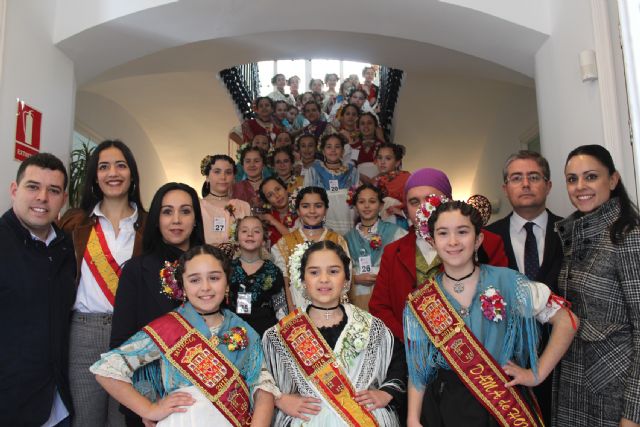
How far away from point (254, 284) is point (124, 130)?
17.1 ft

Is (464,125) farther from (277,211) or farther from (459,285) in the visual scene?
(459,285)

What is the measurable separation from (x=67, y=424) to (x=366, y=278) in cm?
173

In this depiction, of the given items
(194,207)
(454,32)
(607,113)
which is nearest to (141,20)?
(194,207)

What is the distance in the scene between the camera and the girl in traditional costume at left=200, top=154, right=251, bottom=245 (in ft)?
11.9

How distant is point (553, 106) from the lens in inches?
129

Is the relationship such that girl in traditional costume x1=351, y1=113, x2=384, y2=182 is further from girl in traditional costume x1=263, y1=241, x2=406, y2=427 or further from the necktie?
girl in traditional costume x1=263, y1=241, x2=406, y2=427

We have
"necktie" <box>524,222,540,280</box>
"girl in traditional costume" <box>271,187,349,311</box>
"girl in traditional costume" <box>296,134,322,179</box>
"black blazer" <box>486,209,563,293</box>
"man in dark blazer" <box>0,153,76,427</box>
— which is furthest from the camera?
"girl in traditional costume" <box>296,134,322,179</box>

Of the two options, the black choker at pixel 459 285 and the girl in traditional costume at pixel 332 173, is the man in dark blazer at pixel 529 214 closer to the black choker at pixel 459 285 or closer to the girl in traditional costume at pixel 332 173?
the black choker at pixel 459 285

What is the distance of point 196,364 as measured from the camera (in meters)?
2.02

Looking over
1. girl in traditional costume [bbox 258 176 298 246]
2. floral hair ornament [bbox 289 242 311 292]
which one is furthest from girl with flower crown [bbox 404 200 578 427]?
girl in traditional costume [bbox 258 176 298 246]

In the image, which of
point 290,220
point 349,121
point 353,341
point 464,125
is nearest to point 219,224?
point 290,220

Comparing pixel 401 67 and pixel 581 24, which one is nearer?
pixel 581 24

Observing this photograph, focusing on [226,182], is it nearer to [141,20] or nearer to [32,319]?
[141,20]

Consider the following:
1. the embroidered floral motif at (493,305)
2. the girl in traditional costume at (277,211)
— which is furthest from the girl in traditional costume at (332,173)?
the embroidered floral motif at (493,305)
